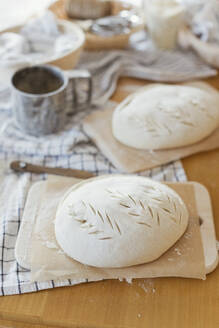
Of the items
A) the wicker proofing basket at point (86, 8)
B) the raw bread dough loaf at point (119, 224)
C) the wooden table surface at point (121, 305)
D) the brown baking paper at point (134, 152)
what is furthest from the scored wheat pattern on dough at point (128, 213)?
the wicker proofing basket at point (86, 8)

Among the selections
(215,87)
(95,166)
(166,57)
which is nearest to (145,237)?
(95,166)

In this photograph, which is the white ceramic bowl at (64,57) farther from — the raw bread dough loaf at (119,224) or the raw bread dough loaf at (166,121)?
the raw bread dough loaf at (119,224)

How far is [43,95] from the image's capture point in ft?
3.58

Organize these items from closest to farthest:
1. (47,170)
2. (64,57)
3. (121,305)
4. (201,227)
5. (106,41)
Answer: (121,305), (201,227), (47,170), (64,57), (106,41)

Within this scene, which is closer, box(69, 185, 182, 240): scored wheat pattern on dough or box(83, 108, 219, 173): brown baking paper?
box(69, 185, 182, 240): scored wheat pattern on dough

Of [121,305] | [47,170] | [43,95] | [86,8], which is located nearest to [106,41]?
[86,8]

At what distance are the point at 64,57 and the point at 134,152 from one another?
0.38 meters

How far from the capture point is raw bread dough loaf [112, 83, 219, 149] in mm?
1105

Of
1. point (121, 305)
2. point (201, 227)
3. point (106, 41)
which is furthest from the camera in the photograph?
point (106, 41)

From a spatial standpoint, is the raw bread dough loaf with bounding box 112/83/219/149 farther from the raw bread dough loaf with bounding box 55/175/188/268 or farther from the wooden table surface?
the wooden table surface

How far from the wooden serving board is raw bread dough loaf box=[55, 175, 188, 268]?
0.06m

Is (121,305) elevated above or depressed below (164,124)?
below

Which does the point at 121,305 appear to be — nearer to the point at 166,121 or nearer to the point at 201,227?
the point at 201,227

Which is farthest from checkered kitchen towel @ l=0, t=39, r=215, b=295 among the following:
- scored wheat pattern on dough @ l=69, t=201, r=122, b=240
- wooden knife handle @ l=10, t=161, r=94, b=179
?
scored wheat pattern on dough @ l=69, t=201, r=122, b=240
